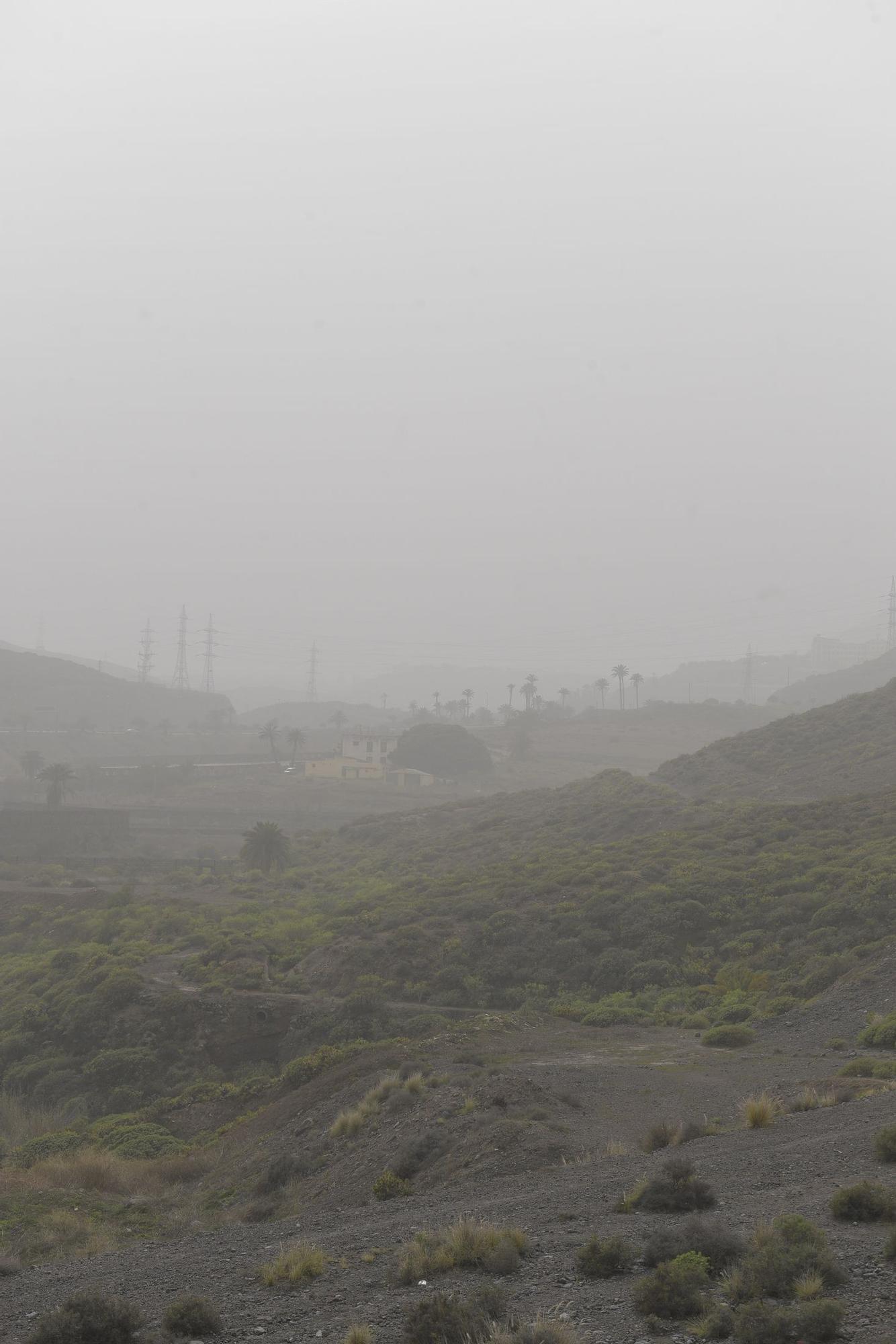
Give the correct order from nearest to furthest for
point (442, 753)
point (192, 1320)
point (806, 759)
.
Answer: point (192, 1320) → point (806, 759) → point (442, 753)

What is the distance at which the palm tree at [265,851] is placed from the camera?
196 feet

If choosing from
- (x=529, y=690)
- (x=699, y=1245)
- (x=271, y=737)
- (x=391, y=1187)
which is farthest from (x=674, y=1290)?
(x=529, y=690)

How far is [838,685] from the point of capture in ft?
520

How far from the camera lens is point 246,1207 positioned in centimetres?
1464

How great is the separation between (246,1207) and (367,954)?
16254 mm

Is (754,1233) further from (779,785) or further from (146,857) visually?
(146,857)

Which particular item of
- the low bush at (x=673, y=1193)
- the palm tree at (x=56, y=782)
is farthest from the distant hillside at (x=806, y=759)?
the palm tree at (x=56, y=782)

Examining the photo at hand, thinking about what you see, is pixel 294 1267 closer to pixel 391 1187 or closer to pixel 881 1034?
pixel 391 1187

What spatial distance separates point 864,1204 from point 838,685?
161791 millimetres

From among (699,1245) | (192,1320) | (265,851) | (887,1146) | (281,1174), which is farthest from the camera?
(265,851)

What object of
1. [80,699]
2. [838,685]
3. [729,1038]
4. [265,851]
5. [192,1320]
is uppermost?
[838,685]

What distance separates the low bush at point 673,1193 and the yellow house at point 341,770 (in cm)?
9064

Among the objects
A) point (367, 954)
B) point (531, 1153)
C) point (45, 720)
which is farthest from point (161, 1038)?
point (45, 720)

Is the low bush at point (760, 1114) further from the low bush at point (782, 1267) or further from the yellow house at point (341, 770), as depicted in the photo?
the yellow house at point (341, 770)
